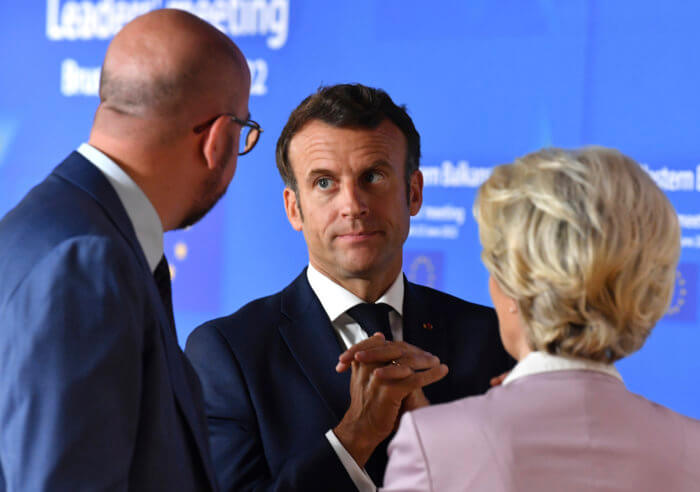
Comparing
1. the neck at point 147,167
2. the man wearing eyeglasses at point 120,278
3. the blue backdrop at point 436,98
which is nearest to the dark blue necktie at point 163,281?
the man wearing eyeglasses at point 120,278

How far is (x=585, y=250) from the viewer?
1106 mm

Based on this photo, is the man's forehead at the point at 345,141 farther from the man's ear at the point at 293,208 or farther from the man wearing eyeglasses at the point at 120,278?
the man wearing eyeglasses at the point at 120,278

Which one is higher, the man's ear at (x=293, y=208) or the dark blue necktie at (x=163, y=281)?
the man's ear at (x=293, y=208)

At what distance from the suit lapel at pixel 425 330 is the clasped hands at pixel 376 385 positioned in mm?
249

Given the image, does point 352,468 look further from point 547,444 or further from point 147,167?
point 147,167

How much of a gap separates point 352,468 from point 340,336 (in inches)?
15.7

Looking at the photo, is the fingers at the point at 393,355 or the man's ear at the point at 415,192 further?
the man's ear at the point at 415,192

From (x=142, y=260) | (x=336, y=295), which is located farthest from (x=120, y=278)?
(x=336, y=295)

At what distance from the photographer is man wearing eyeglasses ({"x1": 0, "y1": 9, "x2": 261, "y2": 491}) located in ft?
3.47

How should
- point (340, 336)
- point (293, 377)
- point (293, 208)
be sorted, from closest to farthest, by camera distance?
point (293, 377) → point (340, 336) → point (293, 208)

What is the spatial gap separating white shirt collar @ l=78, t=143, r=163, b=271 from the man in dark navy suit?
50 cm

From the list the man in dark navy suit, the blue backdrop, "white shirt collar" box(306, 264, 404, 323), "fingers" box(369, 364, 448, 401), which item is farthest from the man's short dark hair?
the blue backdrop

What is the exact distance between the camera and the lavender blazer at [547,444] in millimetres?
1054

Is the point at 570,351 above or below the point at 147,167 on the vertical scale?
below
